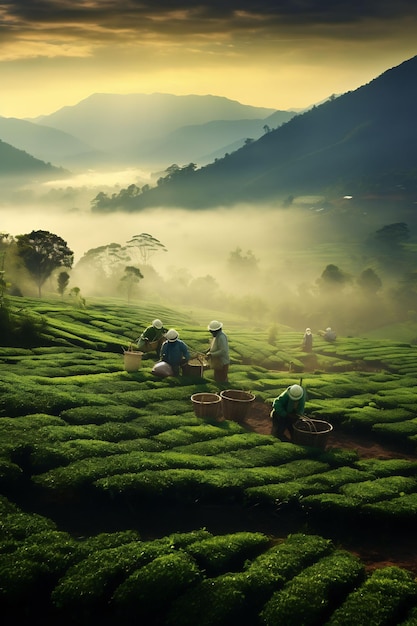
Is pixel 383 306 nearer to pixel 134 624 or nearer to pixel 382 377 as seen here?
pixel 382 377

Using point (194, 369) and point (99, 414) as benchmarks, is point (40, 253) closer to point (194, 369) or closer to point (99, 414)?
point (194, 369)

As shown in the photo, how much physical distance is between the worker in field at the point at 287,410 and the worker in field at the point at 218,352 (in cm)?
622

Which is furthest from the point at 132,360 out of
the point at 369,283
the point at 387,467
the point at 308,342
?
the point at 369,283

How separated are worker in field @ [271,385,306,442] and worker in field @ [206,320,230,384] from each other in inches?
245

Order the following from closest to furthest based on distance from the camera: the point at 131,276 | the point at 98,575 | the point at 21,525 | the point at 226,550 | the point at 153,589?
the point at 153,589, the point at 98,575, the point at 226,550, the point at 21,525, the point at 131,276

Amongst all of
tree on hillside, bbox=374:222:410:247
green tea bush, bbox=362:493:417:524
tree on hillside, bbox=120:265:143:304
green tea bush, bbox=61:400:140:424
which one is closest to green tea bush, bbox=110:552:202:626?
green tea bush, bbox=362:493:417:524

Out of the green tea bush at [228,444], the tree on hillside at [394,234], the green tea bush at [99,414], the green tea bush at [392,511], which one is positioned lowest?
the green tea bush at [392,511]

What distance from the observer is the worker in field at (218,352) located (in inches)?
1004

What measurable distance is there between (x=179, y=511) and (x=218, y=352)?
11428 mm

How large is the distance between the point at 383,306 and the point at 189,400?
115645 millimetres

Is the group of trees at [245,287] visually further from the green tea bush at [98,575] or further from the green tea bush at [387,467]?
the green tea bush at [98,575]

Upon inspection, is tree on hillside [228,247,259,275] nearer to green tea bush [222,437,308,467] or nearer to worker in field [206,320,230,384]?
worker in field [206,320,230,384]

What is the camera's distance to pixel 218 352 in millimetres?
25734

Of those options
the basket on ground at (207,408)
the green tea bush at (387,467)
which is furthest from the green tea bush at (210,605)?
the basket on ground at (207,408)
